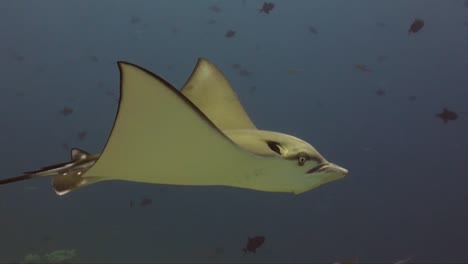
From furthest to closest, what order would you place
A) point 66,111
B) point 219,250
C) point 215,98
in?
point 219,250 → point 66,111 → point 215,98

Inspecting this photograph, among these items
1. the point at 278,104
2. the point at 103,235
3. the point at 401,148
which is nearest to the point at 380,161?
the point at 401,148

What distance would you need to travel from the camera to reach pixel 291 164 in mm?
1501

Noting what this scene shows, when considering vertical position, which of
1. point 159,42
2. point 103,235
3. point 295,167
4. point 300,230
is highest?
point 159,42

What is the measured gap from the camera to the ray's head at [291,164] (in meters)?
1.49

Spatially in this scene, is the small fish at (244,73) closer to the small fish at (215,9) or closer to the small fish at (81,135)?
the small fish at (215,9)

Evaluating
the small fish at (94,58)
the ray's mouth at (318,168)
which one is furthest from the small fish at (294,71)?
the ray's mouth at (318,168)

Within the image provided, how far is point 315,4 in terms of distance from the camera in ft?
21.9

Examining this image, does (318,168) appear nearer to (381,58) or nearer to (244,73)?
(244,73)

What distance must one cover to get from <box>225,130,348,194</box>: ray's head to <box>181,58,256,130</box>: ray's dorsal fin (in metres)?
0.60

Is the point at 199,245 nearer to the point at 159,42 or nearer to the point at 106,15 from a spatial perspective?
the point at 159,42

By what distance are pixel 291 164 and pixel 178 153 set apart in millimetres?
407

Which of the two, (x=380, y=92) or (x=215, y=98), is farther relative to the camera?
(x=380, y=92)

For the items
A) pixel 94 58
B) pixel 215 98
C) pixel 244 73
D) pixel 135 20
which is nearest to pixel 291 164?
pixel 215 98

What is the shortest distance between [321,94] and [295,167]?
5.72 m
